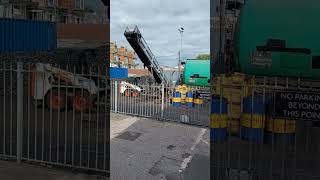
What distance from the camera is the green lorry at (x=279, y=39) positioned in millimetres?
2070

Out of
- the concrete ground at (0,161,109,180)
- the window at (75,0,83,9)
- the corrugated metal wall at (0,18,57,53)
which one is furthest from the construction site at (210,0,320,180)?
the concrete ground at (0,161,109,180)

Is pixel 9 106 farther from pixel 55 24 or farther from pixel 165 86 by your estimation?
pixel 165 86

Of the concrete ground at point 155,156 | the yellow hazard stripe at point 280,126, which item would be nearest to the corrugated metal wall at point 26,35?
the concrete ground at point 155,156

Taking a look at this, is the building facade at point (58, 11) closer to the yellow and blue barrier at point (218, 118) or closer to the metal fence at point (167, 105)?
the metal fence at point (167, 105)

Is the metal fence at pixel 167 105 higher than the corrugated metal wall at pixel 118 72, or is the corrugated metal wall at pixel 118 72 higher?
the corrugated metal wall at pixel 118 72

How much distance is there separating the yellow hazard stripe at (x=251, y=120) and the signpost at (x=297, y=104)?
1.17 feet

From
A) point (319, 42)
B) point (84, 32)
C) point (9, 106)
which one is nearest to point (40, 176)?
point (9, 106)

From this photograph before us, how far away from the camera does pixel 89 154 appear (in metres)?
3.37

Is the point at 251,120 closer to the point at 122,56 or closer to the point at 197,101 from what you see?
the point at 197,101

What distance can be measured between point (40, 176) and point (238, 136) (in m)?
1.61

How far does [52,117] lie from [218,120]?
1.79 metres

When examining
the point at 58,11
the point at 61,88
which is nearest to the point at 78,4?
the point at 58,11

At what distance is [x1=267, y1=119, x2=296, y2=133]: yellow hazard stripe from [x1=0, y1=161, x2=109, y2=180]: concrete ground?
1.41 metres

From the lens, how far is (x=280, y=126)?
2.20m
